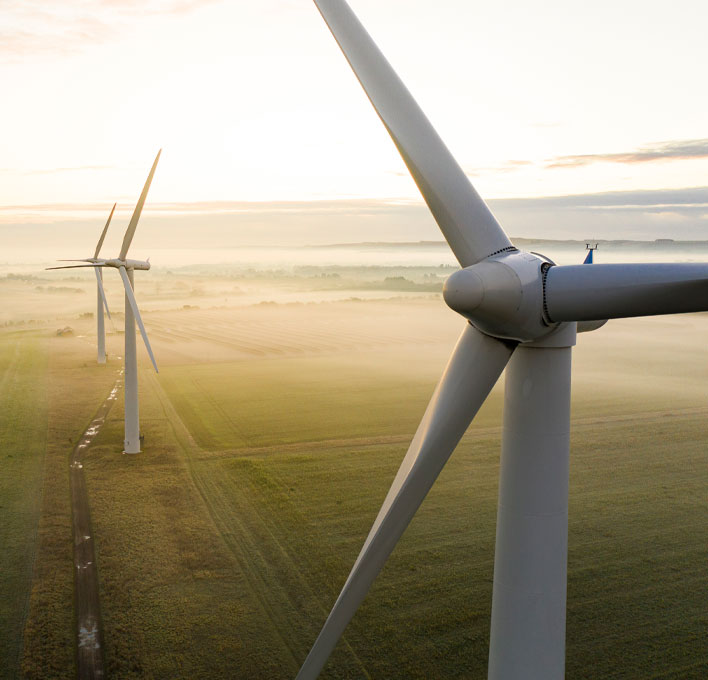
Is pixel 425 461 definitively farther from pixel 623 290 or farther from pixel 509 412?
pixel 623 290

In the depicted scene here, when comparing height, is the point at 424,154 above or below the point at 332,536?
above

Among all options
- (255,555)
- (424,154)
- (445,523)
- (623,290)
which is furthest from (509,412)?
(445,523)

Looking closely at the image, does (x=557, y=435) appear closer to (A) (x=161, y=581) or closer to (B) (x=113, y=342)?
(A) (x=161, y=581)

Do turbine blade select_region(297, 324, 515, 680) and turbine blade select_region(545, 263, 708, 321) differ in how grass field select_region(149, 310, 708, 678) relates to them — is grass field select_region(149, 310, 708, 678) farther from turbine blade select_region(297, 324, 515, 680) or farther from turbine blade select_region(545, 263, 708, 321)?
turbine blade select_region(545, 263, 708, 321)

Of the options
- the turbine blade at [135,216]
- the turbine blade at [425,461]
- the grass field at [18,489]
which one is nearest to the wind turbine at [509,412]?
the turbine blade at [425,461]

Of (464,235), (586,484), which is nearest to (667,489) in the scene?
(586,484)

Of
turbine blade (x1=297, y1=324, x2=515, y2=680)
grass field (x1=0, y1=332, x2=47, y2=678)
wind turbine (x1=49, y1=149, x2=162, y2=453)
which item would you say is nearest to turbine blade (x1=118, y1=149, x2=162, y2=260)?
wind turbine (x1=49, y1=149, x2=162, y2=453)

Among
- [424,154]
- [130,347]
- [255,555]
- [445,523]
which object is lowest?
[255,555]

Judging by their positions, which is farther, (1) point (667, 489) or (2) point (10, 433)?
(2) point (10, 433)
